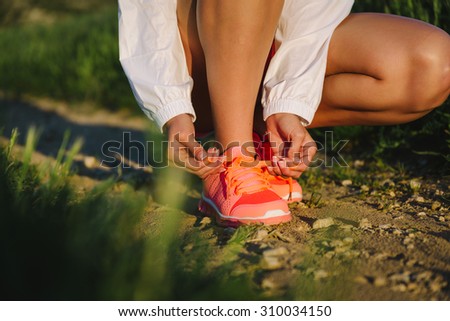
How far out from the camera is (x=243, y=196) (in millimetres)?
1748

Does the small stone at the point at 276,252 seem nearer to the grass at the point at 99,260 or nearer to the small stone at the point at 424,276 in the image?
the grass at the point at 99,260

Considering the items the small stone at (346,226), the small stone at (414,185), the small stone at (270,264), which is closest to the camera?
the small stone at (270,264)

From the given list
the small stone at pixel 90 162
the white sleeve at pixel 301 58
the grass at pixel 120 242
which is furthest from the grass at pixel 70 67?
the white sleeve at pixel 301 58

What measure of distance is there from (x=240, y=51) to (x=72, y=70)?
9.67 feet

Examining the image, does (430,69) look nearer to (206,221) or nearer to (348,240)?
(348,240)

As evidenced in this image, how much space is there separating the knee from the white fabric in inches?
11.9

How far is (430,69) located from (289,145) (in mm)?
537

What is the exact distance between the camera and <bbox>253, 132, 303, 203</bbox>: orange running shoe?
194cm

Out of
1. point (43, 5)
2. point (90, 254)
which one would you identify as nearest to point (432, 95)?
point (90, 254)

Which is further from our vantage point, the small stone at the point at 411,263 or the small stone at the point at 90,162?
the small stone at the point at 90,162

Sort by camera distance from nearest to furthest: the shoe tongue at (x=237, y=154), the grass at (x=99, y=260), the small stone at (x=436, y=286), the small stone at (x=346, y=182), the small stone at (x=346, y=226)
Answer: the grass at (x=99, y=260), the small stone at (x=436, y=286), the small stone at (x=346, y=226), the shoe tongue at (x=237, y=154), the small stone at (x=346, y=182)

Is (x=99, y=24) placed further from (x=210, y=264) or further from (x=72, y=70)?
(x=210, y=264)

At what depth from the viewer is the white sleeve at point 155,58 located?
1829mm

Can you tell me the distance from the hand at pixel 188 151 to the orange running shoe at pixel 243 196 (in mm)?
46
